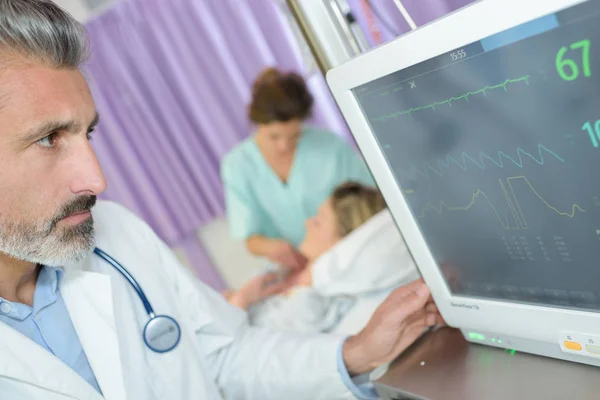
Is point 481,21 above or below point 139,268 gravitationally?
above

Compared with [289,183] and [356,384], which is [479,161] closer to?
[356,384]

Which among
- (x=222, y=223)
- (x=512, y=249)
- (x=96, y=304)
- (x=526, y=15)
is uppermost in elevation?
(x=526, y=15)

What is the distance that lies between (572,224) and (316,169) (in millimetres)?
1848

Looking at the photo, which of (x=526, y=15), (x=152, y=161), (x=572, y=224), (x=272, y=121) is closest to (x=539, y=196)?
(x=572, y=224)

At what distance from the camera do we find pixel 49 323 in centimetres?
98

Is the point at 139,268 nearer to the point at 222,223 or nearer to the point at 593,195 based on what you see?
the point at 593,195

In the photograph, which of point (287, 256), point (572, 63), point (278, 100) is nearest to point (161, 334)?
point (572, 63)

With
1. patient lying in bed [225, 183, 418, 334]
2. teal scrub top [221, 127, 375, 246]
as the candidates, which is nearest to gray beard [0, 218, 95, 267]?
patient lying in bed [225, 183, 418, 334]

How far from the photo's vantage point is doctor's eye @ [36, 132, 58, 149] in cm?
84

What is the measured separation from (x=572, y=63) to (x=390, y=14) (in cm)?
39

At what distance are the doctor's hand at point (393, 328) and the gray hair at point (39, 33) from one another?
698 millimetres

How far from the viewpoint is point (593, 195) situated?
601 millimetres

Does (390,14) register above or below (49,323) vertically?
above

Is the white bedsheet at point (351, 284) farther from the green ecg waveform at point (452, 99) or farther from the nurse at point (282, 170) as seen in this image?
the green ecg waveform at point (452, 99)
